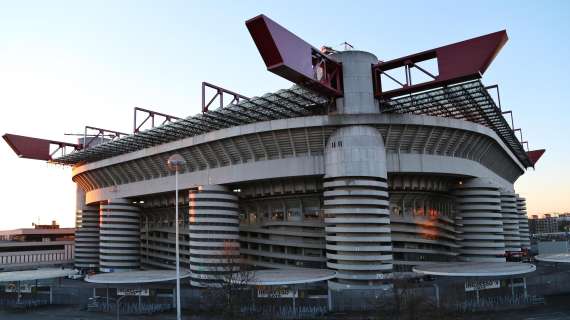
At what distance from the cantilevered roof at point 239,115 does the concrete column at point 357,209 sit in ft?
16.4

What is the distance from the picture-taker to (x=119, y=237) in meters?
72.4

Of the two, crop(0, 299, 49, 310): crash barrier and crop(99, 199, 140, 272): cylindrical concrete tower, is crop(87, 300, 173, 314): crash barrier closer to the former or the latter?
crop(0, 299, 49, 310): crash barrier

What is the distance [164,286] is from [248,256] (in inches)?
540

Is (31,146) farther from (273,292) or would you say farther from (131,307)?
(273,292)

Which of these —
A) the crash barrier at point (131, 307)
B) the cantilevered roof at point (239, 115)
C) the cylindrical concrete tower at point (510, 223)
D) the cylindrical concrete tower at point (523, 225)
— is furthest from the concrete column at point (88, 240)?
the cylindrical concrete tower at point (523, 225)

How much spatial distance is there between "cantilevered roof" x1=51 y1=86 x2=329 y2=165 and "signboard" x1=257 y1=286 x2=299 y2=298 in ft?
58.7

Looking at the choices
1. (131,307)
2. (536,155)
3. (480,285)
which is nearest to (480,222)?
(480,285)

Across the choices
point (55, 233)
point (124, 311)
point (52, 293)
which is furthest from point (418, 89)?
point (55, 233)

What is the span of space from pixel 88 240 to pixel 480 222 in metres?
65.6

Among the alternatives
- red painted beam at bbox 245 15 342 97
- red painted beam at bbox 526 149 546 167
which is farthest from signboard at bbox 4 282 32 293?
red painted beam at bbox 526 149 546 167

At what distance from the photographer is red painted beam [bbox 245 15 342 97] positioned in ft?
119

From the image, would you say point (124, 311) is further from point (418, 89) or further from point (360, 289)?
point (418, 89)

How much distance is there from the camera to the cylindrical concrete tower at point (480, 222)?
56750 mm

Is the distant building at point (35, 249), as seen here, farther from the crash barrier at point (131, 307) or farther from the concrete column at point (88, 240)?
the crash barrier at point (131, 307)
